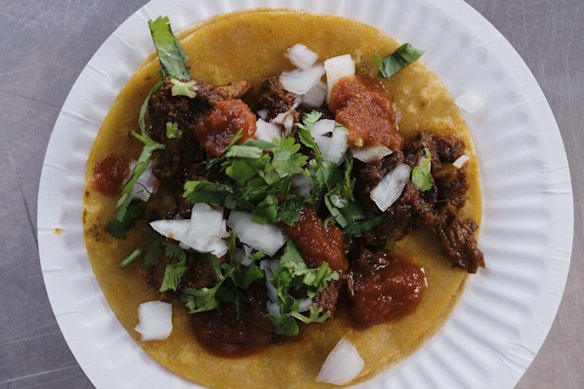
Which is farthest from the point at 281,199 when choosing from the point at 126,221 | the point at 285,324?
the point at 126,221

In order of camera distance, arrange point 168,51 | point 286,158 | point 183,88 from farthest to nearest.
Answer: point 168,51 → point 183,88 → point 286,158

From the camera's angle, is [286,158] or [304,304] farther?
[304,304]

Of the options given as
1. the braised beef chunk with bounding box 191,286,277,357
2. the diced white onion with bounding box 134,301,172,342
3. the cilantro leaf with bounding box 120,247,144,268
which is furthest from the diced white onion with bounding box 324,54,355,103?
the diced white onion with bounding box 134,301,172,342

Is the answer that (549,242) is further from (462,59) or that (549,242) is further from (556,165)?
(462,59)

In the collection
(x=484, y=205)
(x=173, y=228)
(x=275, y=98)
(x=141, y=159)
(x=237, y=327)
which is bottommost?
(x=237, y=327)

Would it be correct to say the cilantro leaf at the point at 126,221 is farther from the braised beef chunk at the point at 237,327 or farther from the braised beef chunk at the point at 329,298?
the braised beef chunk at the point at 329,298

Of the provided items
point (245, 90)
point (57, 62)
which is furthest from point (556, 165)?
point (57, 62)

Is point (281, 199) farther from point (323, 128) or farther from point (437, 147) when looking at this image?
point (437, 147)

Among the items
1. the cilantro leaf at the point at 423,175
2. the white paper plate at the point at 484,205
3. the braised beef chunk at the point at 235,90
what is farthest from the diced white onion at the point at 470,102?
the braised beef chunk at the point at 235,90
